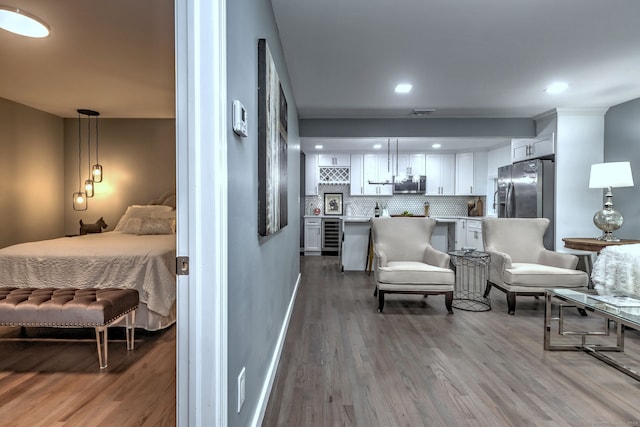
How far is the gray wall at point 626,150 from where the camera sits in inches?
165

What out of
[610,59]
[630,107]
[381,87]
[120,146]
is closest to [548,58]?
[610,59]

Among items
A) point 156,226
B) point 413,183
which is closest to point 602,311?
point 156,226

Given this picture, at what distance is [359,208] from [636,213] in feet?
16.0

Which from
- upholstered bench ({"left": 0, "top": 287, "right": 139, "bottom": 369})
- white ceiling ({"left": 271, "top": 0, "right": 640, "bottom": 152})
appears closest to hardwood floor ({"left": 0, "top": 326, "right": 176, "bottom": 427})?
upholstered bench ({"left": 0, "top": 287, "right": 139, "bottom": 369})

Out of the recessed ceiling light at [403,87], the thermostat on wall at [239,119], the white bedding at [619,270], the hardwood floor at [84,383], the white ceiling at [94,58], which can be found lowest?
the hardwood floor at [84,383]

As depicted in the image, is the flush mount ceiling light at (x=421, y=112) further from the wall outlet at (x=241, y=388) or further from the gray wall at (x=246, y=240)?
the wall outlet at (x=241, y=388)

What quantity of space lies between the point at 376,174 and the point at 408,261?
3.93 meters

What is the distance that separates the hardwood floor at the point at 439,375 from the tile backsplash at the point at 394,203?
4.62 metres

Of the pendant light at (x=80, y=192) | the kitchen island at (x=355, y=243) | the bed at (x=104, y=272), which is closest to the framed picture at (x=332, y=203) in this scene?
the kitchen island at (x=355, y=243)

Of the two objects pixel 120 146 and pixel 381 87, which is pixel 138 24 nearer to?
pixel 381 87

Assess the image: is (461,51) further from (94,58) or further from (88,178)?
(88,178)

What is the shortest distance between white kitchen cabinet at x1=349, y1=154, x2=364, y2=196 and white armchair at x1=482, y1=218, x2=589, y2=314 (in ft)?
12.5

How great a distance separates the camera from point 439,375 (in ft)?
7.42

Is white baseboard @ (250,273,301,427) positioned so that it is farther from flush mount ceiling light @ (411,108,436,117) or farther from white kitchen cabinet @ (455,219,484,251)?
white kitchen cabinet @ (455,219,484,251)
